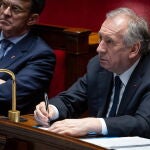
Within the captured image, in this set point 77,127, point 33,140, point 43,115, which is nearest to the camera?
point 33,140

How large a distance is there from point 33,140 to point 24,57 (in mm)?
1246

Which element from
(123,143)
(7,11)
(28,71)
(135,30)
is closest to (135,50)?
(135,30)

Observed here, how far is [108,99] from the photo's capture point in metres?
2.17

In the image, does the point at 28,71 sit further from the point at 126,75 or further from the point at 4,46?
the point at 126,75

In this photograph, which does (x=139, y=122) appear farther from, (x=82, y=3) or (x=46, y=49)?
(x=82, y=3)

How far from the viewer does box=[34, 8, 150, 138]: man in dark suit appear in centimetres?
195

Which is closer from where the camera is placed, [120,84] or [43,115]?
[43,115]

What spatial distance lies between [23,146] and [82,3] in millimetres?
2320

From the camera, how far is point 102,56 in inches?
83.2

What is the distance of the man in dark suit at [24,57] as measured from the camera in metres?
2.58

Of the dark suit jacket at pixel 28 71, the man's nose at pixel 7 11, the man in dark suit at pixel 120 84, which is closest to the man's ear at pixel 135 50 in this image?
the man in dark suit at pixel 120 84

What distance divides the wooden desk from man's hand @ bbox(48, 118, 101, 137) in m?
0.29

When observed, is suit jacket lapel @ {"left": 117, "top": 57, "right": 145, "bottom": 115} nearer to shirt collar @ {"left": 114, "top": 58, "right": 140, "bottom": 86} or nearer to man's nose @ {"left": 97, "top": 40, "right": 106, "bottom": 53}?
shirt collar @ {"left": 114, "top": 58, "right": 140, "bottom": 86}

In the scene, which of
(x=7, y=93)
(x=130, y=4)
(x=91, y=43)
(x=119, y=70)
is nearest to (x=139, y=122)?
(x=119, y=70)
